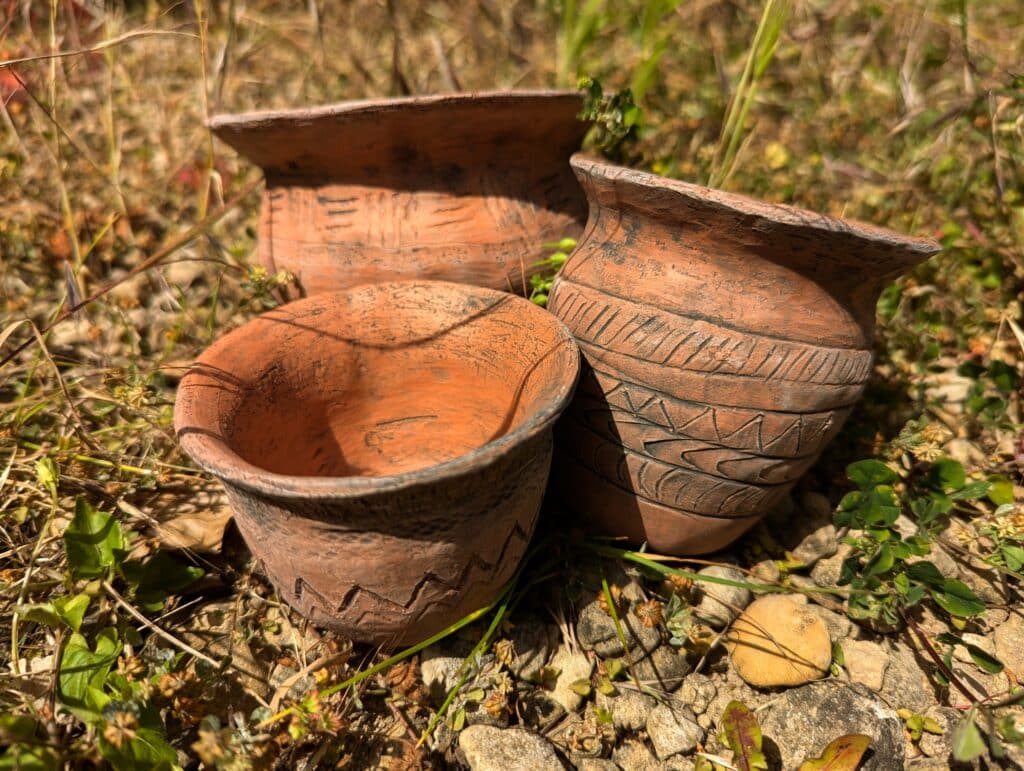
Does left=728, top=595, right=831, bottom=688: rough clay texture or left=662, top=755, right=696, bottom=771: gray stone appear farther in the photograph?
left=728, top=595, right=831, bottom=688: rough clay texture

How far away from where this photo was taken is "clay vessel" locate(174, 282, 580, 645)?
1196mm

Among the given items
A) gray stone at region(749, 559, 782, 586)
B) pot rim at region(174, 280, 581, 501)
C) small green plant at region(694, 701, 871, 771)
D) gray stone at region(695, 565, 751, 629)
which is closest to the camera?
pot rim at region(174, 280, 581, 501)

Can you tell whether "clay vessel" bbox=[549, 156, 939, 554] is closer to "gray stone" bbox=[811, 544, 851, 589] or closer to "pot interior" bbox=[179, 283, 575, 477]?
"pot interior" bbox=[179, 283, 575, 477]

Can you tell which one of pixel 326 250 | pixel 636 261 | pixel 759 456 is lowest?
pixel 759 456

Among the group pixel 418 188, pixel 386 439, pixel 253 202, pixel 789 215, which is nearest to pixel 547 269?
pixel 418 188

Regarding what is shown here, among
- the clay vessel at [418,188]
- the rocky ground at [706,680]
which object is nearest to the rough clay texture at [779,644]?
the rocky ground at [706,680]

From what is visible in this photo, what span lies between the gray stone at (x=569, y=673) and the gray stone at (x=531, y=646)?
0.03 meters

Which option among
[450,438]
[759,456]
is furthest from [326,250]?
[759,456]

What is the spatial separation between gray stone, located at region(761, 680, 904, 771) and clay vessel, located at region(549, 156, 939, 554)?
40 centimetres

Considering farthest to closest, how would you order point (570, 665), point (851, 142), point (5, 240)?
1. point (851, 142)
2. point (5, 240)
3. point (570, 665)

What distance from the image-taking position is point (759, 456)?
4.90 feet

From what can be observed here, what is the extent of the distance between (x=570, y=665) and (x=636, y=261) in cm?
91

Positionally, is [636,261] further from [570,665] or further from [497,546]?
[570,665]

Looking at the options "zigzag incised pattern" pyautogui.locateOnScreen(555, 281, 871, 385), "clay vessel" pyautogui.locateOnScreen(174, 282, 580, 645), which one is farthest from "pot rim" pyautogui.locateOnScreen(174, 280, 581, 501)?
"zigzag incised pattern" pyautogui.locateOnScreen(555, 281, 871, 385)
